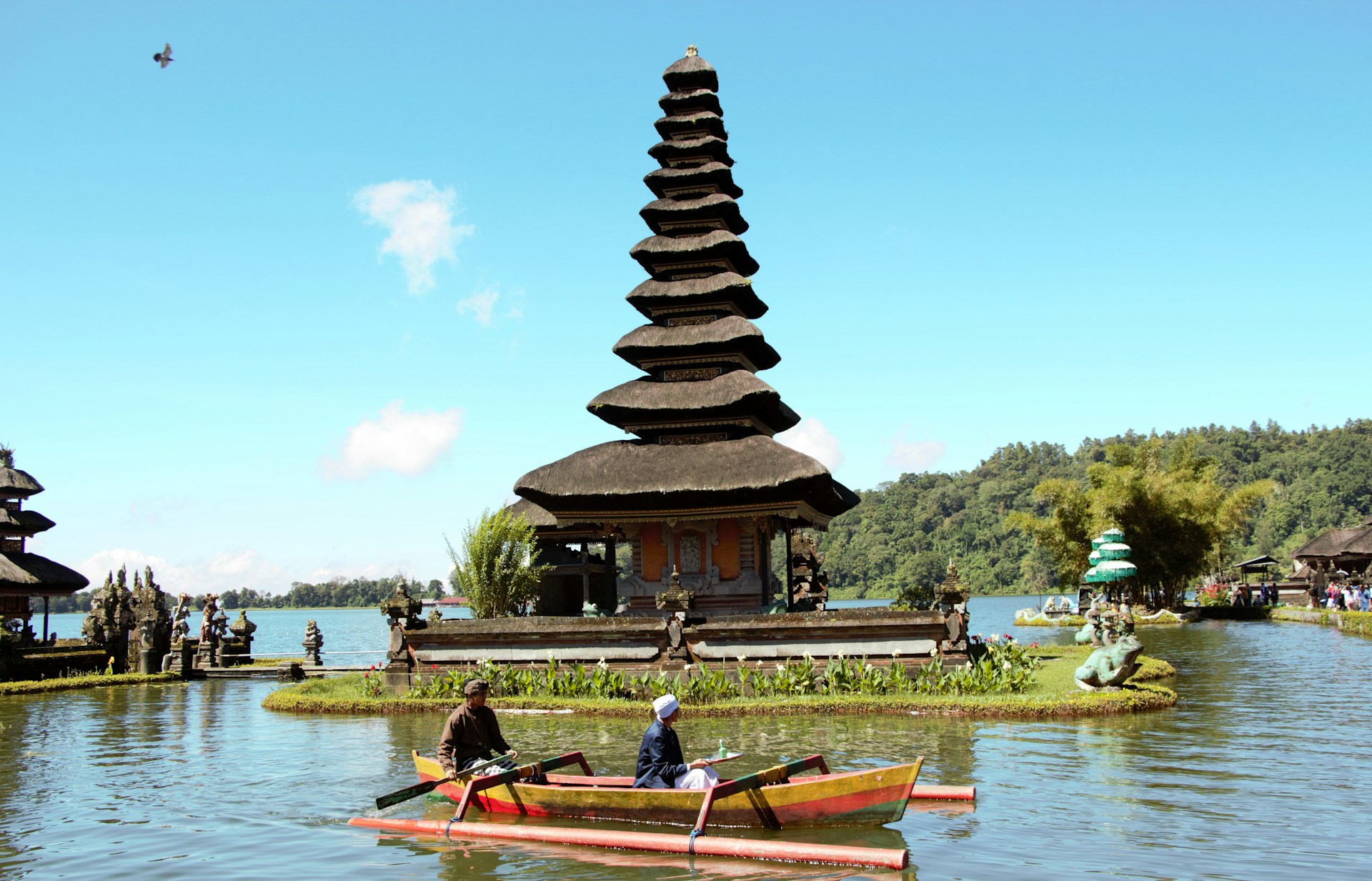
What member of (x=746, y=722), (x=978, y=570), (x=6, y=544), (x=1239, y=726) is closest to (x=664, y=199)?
(x=746, y=722)

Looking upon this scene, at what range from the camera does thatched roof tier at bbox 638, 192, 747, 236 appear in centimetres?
3108

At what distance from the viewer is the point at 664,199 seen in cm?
3212

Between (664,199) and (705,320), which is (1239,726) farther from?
(664,199)

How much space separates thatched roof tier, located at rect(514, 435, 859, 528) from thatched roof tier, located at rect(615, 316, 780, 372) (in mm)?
3200

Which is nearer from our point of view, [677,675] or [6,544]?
[677,675]

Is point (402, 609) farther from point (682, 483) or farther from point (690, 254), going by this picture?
point (690, 254)

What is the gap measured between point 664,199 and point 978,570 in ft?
365

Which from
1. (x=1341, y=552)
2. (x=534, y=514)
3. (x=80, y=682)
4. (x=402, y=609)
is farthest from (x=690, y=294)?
(x=1341, y=552)

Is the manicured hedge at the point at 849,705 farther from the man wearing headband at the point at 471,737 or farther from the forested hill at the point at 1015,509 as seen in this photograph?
the forested hill at the point at 1015,509

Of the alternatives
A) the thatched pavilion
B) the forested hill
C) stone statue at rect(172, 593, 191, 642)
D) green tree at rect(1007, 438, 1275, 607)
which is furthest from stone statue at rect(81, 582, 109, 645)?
the forested hill

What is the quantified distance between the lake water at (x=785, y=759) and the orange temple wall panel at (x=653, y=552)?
735cm

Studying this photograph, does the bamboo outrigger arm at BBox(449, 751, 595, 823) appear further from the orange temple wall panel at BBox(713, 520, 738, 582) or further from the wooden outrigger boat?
the orange temple wall panel at BBox(713, 520, 738, 582)

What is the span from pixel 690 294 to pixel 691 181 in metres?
4.17

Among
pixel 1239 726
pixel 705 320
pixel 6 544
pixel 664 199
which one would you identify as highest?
pixel 664 199
